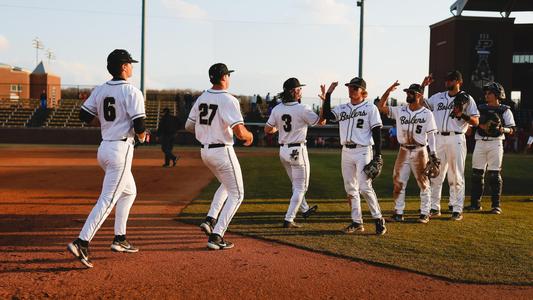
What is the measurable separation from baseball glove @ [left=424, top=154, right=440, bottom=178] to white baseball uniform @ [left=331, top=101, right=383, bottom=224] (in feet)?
4.54

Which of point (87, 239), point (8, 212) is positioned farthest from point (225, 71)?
point (8, 212)

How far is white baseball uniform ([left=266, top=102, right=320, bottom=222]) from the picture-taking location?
7516mm

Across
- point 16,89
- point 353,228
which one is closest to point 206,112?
point 353,228

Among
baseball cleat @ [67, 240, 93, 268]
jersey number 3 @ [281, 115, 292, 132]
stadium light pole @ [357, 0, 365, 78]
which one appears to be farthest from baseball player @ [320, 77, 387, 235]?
stadium light pole @ [357, 0, 365, 78]

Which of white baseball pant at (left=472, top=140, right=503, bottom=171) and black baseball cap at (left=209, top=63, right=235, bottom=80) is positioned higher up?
black baseball cap at (left=209, top=63, right=235, bottom=80)

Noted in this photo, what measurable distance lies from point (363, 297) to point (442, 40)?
1573 inches

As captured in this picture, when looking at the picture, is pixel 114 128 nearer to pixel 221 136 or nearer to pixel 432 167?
pixel 221 136

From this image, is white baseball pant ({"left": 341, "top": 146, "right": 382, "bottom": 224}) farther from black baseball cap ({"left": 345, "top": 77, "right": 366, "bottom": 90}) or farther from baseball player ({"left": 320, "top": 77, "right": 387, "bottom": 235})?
black baseball cap ({"left": 345, "top": 77, "right": 366, "bottom": 90})

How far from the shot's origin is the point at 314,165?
789 inches

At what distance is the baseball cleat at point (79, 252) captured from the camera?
5.28 m

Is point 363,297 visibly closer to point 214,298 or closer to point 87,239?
point 214,298

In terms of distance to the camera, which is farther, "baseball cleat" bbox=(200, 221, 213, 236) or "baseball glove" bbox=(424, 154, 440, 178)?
"baseball glove" bbox=(424, 154, 440, 178)

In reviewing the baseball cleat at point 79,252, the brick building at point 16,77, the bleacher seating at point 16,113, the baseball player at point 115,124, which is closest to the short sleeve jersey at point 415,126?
the baseball player at point 115,124

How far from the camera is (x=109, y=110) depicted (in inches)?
224
